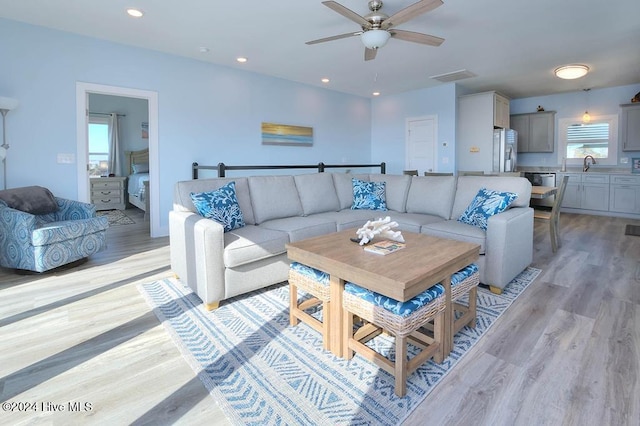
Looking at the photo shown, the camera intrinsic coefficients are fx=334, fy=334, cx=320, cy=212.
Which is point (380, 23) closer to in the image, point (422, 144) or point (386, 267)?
point (386, 267)

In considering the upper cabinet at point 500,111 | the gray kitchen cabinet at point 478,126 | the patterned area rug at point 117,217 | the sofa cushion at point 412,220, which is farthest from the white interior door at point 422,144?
the patterned area rug at point 117,217

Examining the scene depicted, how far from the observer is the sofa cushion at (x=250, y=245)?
248cm

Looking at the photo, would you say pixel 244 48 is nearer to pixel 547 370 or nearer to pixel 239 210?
pixel 239 210

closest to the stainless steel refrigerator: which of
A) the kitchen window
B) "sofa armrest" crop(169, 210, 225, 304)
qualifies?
the kitchen window

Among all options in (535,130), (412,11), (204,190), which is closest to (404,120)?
(535,130)

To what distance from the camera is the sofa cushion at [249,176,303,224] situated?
334 centimetres

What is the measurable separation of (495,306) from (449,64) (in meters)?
3.94

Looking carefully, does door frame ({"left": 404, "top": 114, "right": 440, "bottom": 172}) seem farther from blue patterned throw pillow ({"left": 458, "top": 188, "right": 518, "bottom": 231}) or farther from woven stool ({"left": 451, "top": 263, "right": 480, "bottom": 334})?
woven stool ({"left": 451, "top": 263, "right": 480, "bottom": 334})

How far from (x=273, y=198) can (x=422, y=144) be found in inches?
172

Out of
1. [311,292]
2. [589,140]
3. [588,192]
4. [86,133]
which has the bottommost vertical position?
[311,292]

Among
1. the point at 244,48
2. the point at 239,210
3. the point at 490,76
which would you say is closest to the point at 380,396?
the point at 239,210

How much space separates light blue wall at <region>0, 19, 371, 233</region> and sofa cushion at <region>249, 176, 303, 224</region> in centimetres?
198

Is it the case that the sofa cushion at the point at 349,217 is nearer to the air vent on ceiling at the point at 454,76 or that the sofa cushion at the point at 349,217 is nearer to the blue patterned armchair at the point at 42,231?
the blue patterned armchair at the point at 42,231

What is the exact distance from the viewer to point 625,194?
6.27 m
